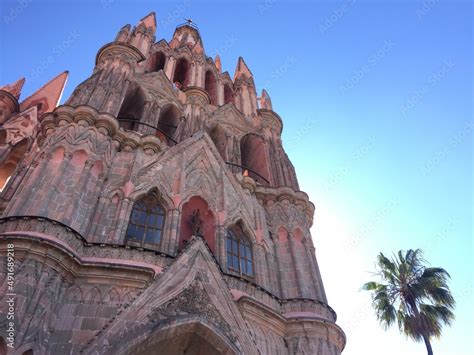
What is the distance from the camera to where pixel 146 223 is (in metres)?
13.8

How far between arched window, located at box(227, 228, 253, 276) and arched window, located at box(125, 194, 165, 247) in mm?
2710

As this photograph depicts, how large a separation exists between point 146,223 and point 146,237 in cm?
60

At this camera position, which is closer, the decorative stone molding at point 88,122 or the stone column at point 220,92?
the decorative stone molding at point 88,122

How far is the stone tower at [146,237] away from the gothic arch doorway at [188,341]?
0.14 feet

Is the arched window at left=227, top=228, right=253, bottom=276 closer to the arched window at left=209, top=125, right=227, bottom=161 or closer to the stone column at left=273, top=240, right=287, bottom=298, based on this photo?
the stone column at left=273, top=240, right=287, bottom=298

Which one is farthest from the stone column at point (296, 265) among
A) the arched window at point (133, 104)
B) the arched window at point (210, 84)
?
the arched window at point (210, 84)

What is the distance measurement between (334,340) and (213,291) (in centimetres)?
462

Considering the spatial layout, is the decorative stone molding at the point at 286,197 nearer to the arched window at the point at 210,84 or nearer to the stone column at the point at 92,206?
the stone column at the point at 92,206

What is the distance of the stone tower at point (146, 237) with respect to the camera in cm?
973

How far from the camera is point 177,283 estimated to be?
11.0m

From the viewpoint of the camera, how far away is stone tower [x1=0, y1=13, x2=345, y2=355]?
31.9 ft

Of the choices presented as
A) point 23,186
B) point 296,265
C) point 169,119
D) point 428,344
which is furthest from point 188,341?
point 169,119

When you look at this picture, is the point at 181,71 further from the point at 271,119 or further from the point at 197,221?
the point at 197,221

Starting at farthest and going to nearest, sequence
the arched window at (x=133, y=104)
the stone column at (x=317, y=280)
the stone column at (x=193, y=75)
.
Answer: the stone column at (x=193, y=75) < the arched window at (x=133, y=104) < the stone column at (x=317, y=280)
